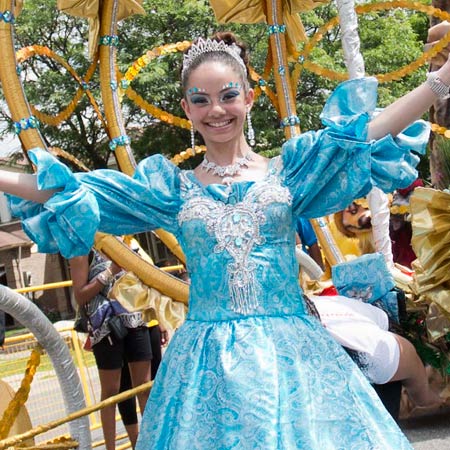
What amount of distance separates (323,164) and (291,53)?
88.6 inches

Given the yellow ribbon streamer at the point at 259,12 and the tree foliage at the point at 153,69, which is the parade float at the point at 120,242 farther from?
the tree foliage at the point at 153,69

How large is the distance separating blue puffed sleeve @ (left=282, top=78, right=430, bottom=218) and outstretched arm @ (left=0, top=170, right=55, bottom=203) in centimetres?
61

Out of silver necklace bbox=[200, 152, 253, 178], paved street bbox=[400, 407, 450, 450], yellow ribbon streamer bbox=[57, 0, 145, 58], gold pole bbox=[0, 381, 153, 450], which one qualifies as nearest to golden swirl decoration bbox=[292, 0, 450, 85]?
yellow ribbon streamer bbox=[57, 0, 145, 58]

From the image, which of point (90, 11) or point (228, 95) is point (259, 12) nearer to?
point (90, 11)

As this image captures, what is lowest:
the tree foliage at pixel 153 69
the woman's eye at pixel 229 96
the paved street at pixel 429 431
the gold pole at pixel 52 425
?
the paved street at pixel 429 431

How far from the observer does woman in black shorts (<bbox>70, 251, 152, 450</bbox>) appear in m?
3.55

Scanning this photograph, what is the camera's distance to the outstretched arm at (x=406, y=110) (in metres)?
1.85

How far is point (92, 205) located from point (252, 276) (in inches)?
16.5

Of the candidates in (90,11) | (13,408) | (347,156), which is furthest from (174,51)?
(347,156)

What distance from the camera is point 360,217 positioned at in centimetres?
450

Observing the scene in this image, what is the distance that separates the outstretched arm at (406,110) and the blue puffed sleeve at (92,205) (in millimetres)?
538

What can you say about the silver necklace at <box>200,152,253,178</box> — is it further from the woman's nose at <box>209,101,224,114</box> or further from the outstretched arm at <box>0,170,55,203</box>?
the outstretched arm at <box>0,170,55,203</box>

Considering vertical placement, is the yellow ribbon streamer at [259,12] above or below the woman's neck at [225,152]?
above

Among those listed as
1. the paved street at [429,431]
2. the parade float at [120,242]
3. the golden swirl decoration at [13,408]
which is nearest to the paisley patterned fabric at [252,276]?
the parade float at [120,242]
